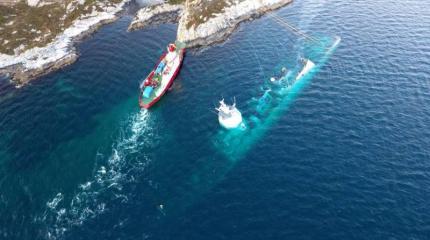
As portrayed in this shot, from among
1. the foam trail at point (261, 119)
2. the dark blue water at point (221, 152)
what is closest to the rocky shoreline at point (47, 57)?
the dark blue water at point (221, 152)

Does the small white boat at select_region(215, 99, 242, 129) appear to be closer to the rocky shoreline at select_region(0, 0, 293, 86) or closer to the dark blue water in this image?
the dark blue water

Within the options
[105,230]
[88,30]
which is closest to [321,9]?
[88,30]

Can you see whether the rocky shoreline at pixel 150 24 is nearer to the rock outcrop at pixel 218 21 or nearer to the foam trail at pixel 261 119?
the rock outcrop at pixel 218 21

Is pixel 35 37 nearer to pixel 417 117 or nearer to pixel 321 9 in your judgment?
pixel 321 9

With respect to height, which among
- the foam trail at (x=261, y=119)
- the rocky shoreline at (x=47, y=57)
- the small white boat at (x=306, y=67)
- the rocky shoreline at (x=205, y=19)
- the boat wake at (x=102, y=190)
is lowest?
the boat wake at (x=102, y=190)

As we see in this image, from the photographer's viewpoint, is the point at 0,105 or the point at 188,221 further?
the point at 0,105
